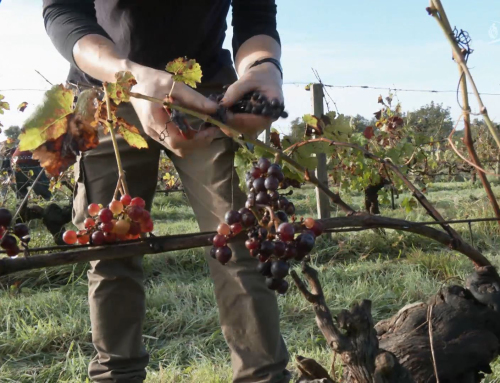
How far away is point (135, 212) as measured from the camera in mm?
791

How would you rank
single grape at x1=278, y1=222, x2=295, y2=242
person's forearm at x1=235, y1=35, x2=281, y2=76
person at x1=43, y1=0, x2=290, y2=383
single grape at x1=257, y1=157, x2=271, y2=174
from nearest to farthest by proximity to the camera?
1. single grape at x1=278, y1=222, x2=295, y2=242
2. single grape at x1=257, y1=157, x2=271, y2=174
3. person's forearm at x1=235, y1=35, x2=281, y2=76
4. person at x1=43, y1=0, x2=290, y2=383

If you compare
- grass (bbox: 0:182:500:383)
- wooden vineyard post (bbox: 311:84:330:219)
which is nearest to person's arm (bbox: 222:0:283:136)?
grass (bbox: 0:182:500:383)

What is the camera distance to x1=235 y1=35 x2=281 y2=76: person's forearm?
1.51 m

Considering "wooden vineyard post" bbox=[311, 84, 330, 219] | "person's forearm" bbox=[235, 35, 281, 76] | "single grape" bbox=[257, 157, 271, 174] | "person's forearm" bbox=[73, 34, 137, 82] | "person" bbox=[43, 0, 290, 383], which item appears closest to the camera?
"single grape" bbox=[257, 157, 271, 174]

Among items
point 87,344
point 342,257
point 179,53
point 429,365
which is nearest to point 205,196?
point 179,53

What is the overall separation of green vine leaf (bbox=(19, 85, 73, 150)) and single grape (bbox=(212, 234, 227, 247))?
306 millimetres

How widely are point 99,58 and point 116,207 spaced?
1.96 ft

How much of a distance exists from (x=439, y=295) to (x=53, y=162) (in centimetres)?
110

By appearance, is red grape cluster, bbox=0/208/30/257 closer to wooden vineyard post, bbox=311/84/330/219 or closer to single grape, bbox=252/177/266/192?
single grape, bbox=252/177/266/192

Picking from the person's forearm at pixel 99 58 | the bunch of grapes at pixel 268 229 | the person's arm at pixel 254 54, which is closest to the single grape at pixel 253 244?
the bunch of grapes at pixel 268 229

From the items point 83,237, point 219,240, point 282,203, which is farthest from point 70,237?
point 282,203

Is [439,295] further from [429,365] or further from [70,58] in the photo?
[70,58]

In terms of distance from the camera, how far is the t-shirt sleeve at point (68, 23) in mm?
1401

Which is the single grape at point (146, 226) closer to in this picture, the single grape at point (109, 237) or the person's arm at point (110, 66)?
the single grape at point (109, 237)
